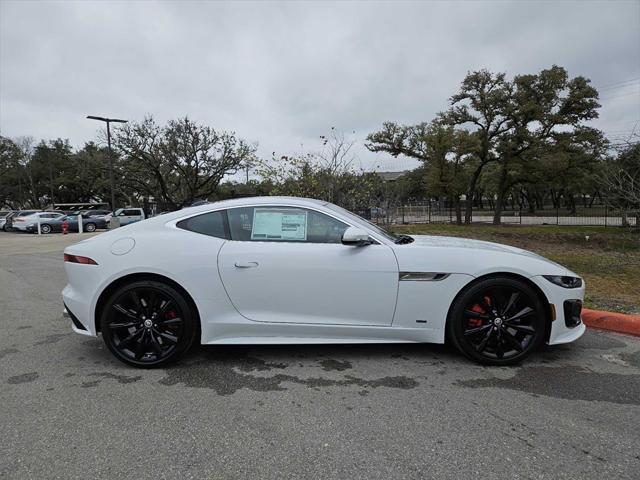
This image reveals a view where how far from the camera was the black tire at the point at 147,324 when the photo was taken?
348 centimetres

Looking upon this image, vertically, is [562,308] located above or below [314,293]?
below

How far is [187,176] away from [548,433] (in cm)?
3274

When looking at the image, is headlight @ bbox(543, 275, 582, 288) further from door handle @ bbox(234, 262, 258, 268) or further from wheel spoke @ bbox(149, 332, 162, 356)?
wheel spoke @ bbox(149, 332, 162, 356)

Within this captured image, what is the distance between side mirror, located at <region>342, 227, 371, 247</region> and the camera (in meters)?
3.35

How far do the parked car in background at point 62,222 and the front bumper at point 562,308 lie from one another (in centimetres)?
3064

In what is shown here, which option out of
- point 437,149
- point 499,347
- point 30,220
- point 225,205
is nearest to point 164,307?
point 225,205

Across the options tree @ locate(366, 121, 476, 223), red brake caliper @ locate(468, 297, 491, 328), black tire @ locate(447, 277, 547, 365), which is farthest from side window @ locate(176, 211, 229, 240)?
tree @ locate(366, 121, 476, 223)

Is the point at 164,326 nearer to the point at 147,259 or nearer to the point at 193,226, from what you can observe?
the point at 147,259

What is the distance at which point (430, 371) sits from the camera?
3.38 meters

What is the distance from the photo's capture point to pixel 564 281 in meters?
3.47

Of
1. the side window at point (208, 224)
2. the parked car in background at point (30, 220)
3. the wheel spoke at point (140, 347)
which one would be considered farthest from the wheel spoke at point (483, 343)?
the parked car in background at point (30, 220)

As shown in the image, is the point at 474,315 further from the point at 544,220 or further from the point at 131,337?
the point at 544,220

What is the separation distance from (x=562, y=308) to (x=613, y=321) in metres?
1.48

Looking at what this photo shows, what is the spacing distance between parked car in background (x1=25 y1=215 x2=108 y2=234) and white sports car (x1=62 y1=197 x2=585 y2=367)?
28238 millimetres
